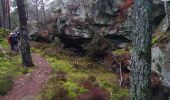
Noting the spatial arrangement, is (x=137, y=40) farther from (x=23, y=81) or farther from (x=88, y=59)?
(x=88, y=59)

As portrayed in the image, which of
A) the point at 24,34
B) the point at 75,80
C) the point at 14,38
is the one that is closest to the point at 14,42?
the point at 14,38

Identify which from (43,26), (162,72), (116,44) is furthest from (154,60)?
(43,26)

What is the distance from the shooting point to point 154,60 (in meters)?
15.2

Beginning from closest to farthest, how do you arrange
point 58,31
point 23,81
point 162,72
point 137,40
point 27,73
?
point 137,40 < point 162,72 < point 23,81 < point 27,73 < point 58,31

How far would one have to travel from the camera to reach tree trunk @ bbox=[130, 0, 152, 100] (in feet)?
32.9

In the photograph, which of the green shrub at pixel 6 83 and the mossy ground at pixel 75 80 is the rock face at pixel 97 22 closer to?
the mossy ground at pixel 75 80

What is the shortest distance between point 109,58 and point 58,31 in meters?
8.77

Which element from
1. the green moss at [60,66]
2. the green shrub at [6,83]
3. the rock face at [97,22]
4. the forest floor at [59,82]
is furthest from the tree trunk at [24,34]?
the rock face at [97,22]

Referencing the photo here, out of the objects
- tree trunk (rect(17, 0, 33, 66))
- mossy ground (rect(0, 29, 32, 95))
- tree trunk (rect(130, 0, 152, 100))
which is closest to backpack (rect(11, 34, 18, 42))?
mossy ground (rect(0, 29, 32, 95))

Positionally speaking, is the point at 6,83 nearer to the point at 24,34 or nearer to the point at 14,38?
the point at 24,34

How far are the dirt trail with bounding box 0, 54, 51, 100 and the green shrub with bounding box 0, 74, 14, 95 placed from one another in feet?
0.61

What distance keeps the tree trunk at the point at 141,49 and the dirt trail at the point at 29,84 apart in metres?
4.74

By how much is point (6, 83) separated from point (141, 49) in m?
6.95

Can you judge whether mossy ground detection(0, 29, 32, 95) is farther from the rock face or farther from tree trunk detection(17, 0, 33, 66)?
the rock face
